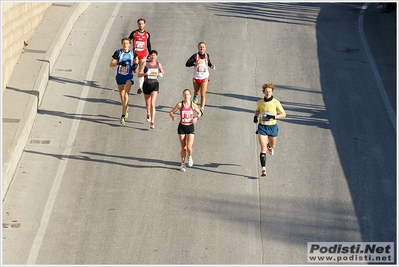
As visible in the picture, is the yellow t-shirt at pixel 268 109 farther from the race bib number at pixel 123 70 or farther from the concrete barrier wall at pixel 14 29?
the concrete barrier wall at pixel 14 29

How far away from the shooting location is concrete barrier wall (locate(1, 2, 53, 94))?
1950cm

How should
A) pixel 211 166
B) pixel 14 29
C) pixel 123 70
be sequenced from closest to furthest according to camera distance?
pixel 211 166 < pixel 123 70 < pixel 14 29

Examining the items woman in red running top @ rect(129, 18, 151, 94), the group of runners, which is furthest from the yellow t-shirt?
woman in red running top @ rect(129, 18, 151, 94)

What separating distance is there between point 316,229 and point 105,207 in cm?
383

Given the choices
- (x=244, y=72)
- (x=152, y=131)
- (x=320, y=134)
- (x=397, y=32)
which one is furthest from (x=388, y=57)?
(x=152, y=131)

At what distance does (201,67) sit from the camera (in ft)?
62.7

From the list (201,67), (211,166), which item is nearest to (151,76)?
(201,67)

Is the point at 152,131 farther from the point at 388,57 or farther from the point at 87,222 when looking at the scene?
the point at 388,57

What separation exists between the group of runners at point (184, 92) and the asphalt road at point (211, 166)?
529 millimetres

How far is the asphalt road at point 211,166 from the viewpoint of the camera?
47.1 feet

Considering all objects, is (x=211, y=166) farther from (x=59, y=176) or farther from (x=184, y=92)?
(x=59, y=176)

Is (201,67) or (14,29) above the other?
(14,29)

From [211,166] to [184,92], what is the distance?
179 centimetres

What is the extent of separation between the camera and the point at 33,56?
21484mm
